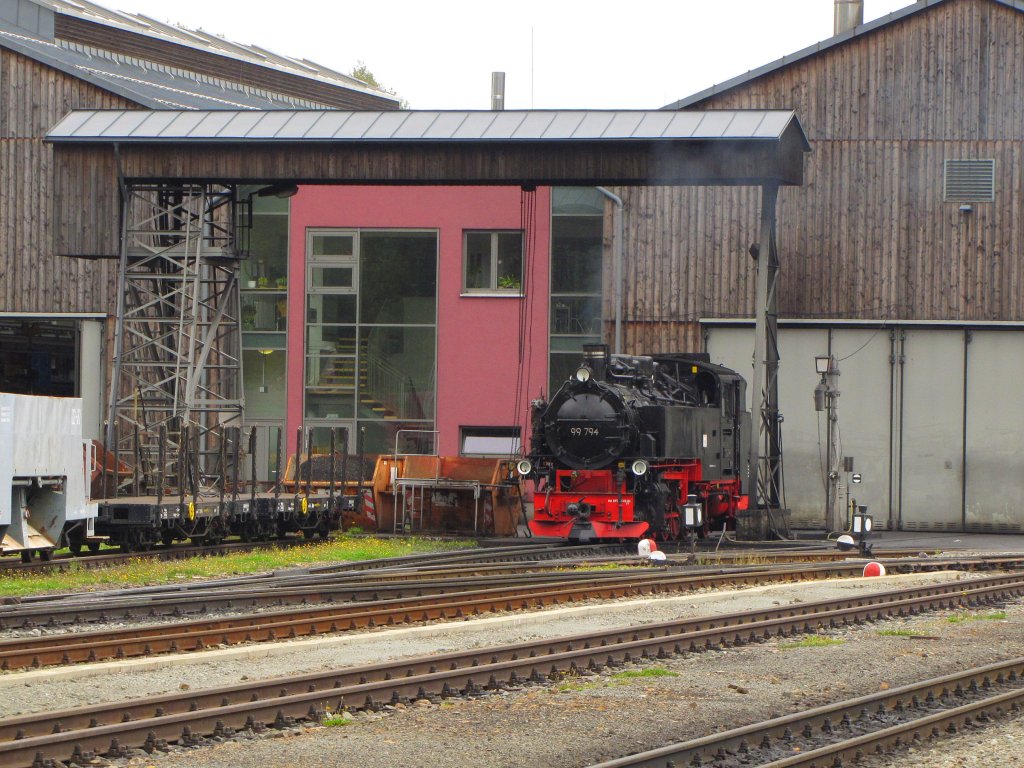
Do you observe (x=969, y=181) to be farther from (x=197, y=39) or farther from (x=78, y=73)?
(x=197, y=39)

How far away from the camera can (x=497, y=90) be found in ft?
135

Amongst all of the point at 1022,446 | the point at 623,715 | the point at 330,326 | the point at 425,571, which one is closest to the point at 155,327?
the point at 330,326

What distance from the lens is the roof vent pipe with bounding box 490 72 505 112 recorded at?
40719mm

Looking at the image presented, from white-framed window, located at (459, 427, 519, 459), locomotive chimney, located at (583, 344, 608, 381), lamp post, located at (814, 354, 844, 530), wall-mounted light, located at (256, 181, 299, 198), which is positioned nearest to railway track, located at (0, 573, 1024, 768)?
locomotive chimney, located at (583, 344, 608, 381)

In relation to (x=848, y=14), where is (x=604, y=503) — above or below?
below

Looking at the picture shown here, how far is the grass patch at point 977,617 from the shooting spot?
14961 millimetres

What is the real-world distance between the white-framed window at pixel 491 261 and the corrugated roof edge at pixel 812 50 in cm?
493

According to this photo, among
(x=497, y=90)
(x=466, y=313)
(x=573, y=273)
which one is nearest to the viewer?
(x=573, y=273)

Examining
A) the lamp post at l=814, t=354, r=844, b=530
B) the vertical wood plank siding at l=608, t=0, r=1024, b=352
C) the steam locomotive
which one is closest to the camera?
the steam locomotive

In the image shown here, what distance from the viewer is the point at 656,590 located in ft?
54.6

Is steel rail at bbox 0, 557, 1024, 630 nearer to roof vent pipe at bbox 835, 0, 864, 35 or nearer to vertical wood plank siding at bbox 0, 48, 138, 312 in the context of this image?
vertical wood plank siding at bbox 0, 48, 138, 312

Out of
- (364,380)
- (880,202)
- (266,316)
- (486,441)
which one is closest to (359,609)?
(486,441)

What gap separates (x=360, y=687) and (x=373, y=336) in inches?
957

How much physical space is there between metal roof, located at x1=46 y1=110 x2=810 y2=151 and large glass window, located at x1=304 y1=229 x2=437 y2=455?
22.3ft
